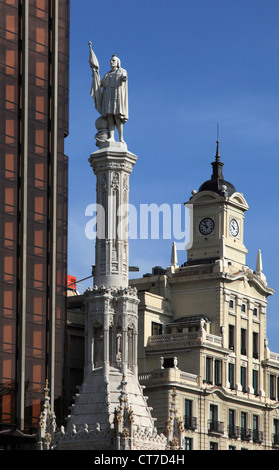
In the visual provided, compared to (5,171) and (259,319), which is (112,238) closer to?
(5,171)

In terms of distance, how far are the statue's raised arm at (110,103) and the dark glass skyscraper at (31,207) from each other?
21972 mm

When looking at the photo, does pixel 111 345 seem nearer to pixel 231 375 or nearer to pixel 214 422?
pixel 214 422

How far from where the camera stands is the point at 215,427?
116375mm

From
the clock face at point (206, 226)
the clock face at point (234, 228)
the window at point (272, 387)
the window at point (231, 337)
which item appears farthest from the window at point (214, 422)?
the clock face at point (234, 228)

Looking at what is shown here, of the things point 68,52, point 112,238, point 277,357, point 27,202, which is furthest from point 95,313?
point 277,357

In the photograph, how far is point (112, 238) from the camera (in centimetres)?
8462

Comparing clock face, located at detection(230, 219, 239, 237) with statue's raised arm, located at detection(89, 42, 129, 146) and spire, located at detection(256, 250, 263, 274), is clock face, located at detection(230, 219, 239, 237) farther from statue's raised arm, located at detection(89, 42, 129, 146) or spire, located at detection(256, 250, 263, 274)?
statue's raised arm, located at detection(89, 42, 129, 146)

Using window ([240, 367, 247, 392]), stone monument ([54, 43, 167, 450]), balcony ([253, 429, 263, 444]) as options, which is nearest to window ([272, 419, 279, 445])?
balcony ([253, 429, 263, 444])

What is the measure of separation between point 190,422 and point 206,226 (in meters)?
22.4

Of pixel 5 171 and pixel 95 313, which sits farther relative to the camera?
pixel 5 171

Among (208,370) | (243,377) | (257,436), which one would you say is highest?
(243,377)

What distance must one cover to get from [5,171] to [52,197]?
540 centimetres

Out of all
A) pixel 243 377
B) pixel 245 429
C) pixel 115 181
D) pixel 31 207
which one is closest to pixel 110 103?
pixel 115 181

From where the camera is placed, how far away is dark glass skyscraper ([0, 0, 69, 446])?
10469 cm
